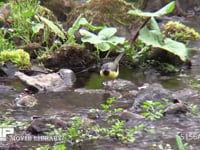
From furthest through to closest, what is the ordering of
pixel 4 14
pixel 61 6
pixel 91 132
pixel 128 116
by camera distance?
pixel 61 6, pixel 4 14, pixel 128 116, pixel 91 132

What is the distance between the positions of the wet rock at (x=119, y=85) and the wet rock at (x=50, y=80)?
39 cm

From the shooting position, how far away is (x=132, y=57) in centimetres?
646

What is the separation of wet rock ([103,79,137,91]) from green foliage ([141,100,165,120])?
0.83 metres

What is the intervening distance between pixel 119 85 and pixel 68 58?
0.91 meters

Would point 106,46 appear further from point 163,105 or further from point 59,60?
point 163,105

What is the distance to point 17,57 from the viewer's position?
623 cm

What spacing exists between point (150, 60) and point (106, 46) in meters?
0.66

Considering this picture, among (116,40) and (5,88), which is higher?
(116,40)

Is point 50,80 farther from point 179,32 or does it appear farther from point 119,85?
point 179,32

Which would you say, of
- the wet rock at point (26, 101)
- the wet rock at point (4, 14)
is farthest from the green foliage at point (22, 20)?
the wet rock at point (26, 101)

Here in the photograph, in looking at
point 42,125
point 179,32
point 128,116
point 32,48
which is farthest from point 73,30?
point 42,125

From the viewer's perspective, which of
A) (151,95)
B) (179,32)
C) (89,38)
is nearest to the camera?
(151,95)

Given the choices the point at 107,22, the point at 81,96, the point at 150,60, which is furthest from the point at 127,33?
the point at 81,96

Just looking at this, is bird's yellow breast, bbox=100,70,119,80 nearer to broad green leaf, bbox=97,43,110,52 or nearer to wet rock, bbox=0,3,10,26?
broad green leaf, bbox=97,43,110,52
